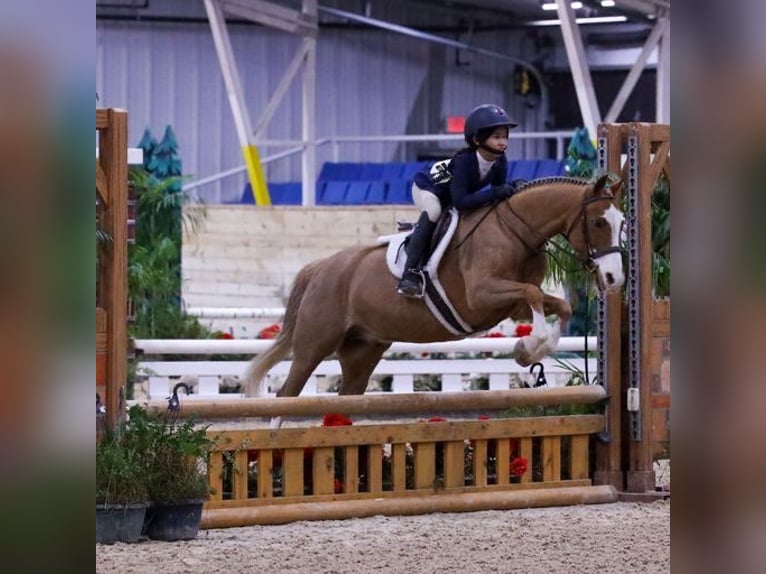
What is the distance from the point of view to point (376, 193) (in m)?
17.6

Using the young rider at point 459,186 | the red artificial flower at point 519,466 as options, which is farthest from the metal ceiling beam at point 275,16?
the red artificial flower at point 519,466

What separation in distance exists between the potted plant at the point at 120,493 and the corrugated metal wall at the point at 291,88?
51.6ft

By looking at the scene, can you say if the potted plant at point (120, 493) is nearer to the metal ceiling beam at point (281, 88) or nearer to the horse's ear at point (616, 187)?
the horse's ear at point (616, 187)

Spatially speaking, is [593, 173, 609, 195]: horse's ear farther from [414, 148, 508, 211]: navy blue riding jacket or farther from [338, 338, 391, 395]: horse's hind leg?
[338, 338, 391, 395]: horse's hind leg

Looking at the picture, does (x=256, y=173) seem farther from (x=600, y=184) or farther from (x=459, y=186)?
(x=600, y=184)

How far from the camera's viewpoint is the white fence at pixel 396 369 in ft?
26.7

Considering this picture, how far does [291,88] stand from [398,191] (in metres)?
4.36

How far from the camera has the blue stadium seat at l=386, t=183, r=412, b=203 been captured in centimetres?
1711
